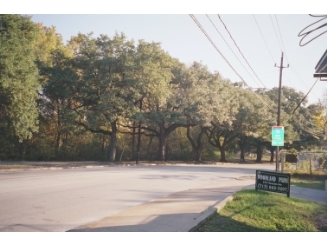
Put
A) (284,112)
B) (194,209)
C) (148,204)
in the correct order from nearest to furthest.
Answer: (194,209)
(148,204)
(284,112)

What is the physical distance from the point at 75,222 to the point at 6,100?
12.3 metres

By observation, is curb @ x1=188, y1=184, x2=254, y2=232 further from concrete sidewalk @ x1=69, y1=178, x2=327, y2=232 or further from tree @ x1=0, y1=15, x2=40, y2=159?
tree @ x1=0, y1=15, x2=40, y2=159

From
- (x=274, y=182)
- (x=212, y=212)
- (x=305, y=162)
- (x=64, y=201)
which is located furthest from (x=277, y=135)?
(x=64, y=201)

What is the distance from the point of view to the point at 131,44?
2381cm

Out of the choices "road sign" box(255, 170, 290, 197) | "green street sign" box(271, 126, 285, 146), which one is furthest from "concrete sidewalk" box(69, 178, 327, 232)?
"green street sign" box(271, 126, 285, 146)

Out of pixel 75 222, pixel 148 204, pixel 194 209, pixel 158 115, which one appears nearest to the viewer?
pixel 75 222

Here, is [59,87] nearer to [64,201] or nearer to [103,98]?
[103,98]

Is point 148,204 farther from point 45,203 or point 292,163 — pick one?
point 292,163

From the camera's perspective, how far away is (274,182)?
917 cm

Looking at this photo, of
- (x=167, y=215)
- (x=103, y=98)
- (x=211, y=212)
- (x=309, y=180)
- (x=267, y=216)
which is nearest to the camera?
(x=167, y=215)

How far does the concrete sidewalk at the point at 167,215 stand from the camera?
5.80 meters

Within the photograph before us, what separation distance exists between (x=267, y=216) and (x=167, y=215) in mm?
2363

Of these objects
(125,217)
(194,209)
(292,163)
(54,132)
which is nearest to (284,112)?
(292,163)

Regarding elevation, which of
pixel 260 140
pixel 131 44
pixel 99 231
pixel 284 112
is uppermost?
pixel 131 44
